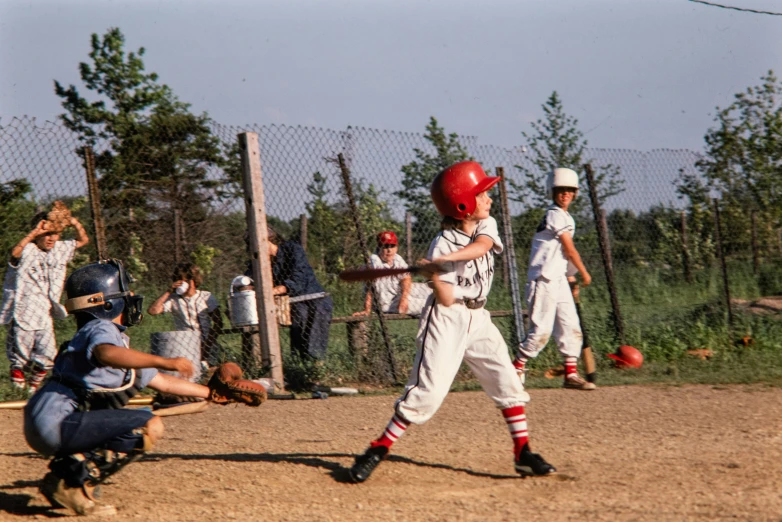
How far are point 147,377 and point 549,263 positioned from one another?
4.08 meters

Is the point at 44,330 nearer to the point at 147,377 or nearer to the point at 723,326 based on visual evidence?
the point at 147,377

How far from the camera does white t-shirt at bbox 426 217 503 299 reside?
477 cm

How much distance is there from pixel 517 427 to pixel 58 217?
4994 mm

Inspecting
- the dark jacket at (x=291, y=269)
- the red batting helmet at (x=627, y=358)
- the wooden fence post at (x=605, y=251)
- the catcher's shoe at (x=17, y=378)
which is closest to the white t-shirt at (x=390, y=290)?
the dark jacket at (x=291, y=269)

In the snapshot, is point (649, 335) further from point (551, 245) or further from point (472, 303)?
point (472, 303)

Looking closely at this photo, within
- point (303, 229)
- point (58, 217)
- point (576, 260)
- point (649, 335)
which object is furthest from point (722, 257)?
point (58, 217)

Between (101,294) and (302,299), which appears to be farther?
(302,299)

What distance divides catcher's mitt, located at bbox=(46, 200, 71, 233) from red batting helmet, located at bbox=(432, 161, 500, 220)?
4398 millimetres

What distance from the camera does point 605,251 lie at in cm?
986

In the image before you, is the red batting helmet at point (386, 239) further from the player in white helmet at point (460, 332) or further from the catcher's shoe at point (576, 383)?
the player in white helmet at point (460, 332)

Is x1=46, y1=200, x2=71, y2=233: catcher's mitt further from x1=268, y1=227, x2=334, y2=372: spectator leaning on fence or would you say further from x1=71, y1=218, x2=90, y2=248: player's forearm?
x1=268, y1=227, x2=334, y2=372: spectator leaning on fence

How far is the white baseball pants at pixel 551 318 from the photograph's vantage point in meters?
7.59

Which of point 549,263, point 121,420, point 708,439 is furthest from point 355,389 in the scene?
point 121,420

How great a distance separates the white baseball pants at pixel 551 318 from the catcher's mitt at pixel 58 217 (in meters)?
4.14
